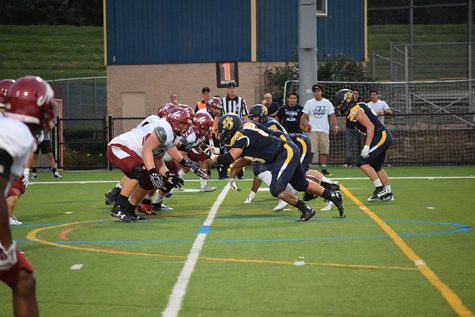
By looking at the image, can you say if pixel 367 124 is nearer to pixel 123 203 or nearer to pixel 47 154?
pixel 123 203

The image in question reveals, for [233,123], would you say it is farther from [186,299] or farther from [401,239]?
[186,299]

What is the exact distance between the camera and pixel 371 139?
631 inches

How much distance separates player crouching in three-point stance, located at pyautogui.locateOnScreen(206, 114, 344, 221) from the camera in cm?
1322

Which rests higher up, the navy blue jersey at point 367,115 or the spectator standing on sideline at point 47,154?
the navy blue jersey at point 367,115

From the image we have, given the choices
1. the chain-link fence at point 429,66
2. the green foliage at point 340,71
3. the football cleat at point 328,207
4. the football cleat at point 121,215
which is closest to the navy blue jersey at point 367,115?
the football cleat at point 328,207

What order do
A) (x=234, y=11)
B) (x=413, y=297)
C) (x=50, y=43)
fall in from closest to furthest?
(x=413, y=297) < (x=234, y=11) < (x=50, y=43)

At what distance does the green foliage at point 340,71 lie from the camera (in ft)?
100

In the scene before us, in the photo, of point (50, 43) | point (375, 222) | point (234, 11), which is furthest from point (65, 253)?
point (50, 43)

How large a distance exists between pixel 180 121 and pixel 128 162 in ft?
2.91

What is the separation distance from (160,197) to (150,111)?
60.1 ft

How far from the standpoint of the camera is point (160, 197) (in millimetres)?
15336

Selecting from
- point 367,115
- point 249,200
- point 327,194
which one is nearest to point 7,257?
point 327,194

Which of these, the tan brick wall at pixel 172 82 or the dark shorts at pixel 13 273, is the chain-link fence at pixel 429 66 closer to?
the tan brick wall at pixel 172 82

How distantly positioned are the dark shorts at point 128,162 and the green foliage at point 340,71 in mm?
17585
